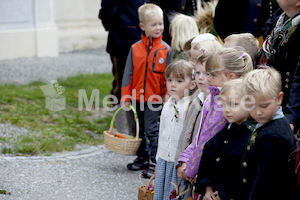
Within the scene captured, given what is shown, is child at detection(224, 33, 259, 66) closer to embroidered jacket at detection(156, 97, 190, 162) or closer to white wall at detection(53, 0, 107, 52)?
embroidered jacket at detection(156, 97, 190, 162)

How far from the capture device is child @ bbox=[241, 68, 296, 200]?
295cm

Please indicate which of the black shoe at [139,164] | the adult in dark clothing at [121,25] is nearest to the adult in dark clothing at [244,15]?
the adult in dark clothing at [121,25]

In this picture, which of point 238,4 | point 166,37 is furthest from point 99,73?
point 238,4

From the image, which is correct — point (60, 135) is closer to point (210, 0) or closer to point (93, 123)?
point (93, 123)

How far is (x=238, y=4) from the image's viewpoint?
6094 millimetres

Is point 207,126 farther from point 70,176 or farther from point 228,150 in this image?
point 70,176

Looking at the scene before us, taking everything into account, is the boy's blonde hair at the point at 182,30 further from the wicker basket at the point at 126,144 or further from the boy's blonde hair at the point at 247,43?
the boy's blonde hair at the point at 247,43

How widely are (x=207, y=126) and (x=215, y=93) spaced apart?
0.74 feet

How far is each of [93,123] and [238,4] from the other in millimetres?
2807

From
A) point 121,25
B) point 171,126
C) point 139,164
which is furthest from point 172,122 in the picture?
point 121,25

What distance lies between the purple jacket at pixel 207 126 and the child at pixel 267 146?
43cm

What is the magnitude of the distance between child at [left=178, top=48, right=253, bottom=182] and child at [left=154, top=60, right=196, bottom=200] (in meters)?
0.50

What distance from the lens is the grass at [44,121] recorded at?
21.0 ft

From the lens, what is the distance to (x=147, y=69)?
5.66m
